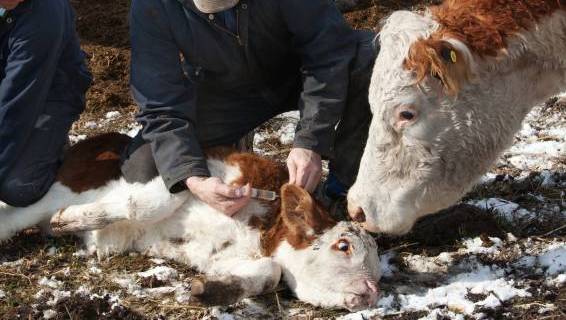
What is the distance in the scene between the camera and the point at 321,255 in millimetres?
4598

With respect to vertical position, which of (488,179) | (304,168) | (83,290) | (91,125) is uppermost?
(304,168)

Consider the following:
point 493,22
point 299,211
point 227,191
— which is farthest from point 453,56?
point 227,191

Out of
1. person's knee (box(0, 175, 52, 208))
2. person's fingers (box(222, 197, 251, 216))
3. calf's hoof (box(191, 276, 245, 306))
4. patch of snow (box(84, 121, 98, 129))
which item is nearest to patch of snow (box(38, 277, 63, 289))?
person's knee (box(0, 175, 52, 208))

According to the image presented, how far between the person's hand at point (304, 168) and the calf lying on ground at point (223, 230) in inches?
4.1

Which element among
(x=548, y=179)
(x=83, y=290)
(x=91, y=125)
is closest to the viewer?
(x=83, y=290)

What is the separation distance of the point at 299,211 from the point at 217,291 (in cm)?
79

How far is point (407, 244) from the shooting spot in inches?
203

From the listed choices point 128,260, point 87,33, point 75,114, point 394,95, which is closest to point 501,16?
point 394,95

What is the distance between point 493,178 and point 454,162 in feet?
5.92

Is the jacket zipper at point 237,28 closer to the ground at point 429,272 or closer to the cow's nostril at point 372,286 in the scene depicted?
the ground at point 429,272

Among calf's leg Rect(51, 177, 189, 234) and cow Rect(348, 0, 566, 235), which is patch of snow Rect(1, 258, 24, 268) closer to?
calf's leg Rect(51, 177, 189, 234)

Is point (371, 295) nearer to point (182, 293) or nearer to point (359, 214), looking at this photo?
point (359, 214)

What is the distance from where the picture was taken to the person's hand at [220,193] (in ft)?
15.5

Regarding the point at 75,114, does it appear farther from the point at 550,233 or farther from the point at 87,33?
the point at 87,33
